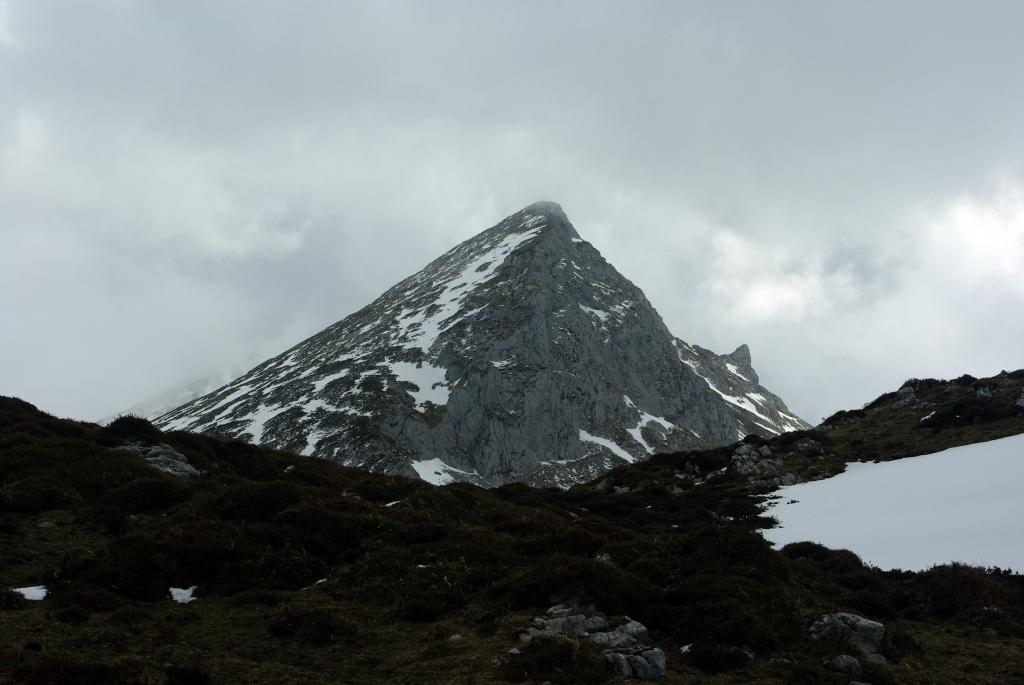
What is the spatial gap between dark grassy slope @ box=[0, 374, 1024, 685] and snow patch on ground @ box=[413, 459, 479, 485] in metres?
97.0

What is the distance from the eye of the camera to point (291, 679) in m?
10.8

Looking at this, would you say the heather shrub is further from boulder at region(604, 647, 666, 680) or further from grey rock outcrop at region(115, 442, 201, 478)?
grey rock outcrop at region(115, 442, 201, 478)

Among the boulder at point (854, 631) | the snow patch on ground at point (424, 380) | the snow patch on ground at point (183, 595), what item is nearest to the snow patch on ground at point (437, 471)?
the snow patch on ground at point (424, 380)

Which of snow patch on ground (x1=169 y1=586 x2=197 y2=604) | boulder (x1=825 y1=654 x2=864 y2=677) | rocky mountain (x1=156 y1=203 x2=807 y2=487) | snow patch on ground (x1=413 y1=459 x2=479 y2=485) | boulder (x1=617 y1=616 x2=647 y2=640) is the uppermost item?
rocky mountain (x1=156 y1=203 x2=807 y2=487)

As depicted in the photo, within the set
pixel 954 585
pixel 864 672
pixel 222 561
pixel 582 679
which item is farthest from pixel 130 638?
pixel 954 585

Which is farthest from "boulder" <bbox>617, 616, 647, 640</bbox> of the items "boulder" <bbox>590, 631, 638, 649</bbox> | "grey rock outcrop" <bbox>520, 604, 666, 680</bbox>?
"boulder" <bbox>590, 631, 638, 649</bbox>

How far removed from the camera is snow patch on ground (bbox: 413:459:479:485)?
121438 millimetres

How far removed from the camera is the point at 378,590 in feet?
51.9

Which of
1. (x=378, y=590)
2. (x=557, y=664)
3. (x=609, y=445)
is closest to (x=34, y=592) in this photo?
(x=378, y=590)

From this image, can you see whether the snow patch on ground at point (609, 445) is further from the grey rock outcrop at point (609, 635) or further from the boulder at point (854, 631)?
the grey rock outcrop at point (609, 635)

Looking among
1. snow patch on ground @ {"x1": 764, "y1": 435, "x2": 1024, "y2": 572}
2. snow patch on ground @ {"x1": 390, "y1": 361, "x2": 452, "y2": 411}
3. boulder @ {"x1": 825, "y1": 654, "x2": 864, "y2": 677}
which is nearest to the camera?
boulder @ {"x1": 825, "y1": 654, "x2": 864, "y2": 677}

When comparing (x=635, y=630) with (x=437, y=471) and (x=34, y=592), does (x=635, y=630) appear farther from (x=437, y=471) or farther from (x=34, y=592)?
(x=437, y=471)

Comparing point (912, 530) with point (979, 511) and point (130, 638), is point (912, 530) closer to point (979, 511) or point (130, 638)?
point (979, 511)

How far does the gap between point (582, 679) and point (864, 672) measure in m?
5.14
